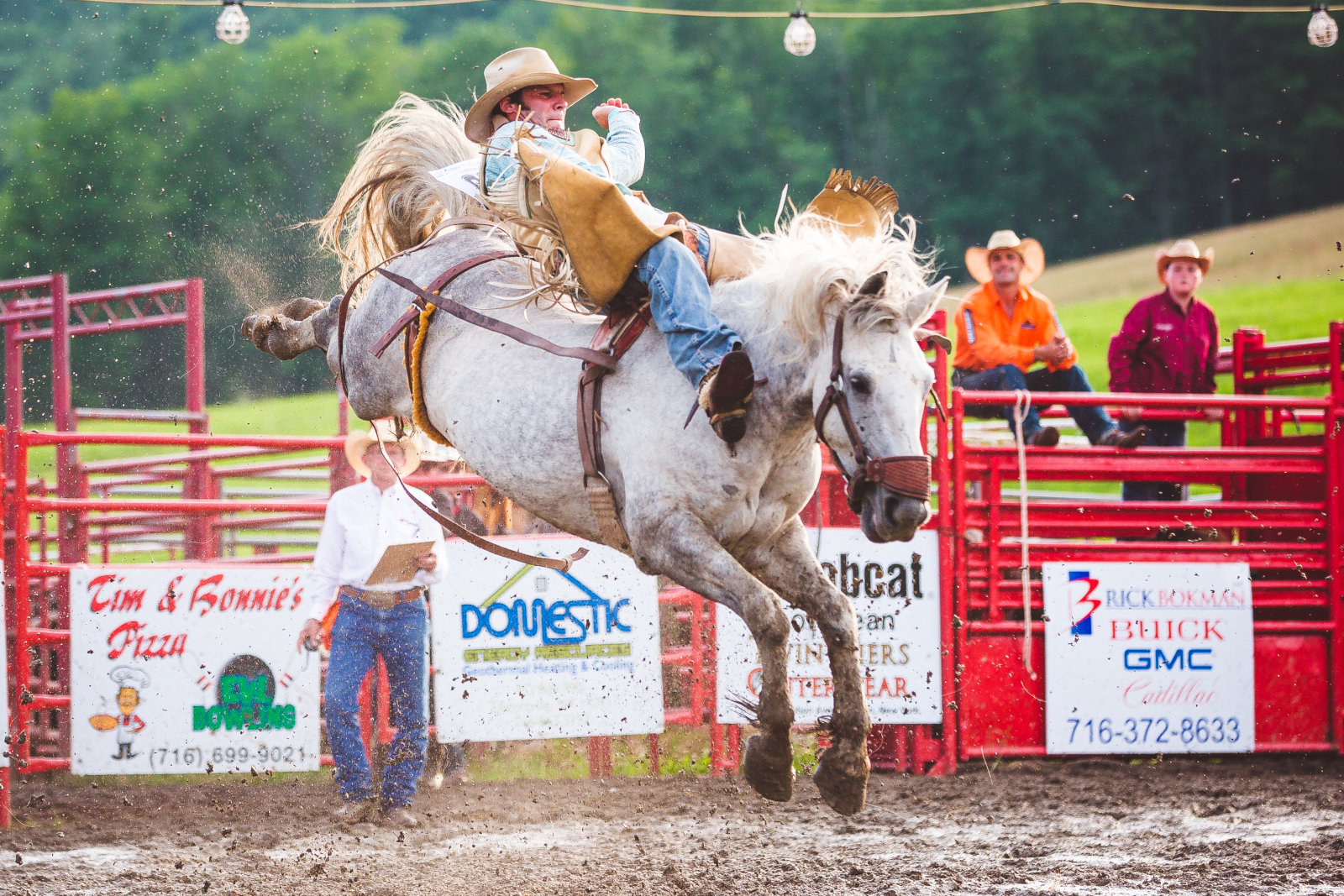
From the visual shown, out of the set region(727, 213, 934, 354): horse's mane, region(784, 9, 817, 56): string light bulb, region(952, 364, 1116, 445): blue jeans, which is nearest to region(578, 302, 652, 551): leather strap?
region(727, 213, 934, 354): horse's mane

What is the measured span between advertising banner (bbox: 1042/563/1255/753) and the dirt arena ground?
187 mm

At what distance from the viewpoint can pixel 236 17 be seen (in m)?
8.12

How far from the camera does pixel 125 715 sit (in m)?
6.35

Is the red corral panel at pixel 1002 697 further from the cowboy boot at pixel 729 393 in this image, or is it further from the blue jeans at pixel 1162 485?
the cowboy boot at pixel 729 393

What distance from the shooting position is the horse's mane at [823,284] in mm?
3865

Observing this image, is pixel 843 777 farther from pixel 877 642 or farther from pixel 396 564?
pixel 877 642

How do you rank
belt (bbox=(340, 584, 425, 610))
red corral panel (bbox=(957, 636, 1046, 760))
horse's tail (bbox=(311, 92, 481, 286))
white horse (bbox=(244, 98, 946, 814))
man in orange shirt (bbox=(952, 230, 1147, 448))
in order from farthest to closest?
1. man in orange shirt (bbox=(952, 230, 1147, 448))
2. red corral panel (bbox=(957, 636, 1046, 760))
3. belt (bbox=(340, 584, 425, 610))
4. horse's tail (bbox=(311, 92, 481, 286))
5. white horse (bbox=(244, 98, 946, 814))

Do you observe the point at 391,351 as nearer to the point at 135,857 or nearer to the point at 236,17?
the point at 135,857

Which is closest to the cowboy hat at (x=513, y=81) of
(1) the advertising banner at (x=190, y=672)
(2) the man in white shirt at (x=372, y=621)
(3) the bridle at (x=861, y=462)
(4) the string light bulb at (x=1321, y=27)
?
(3) the bridle at (x=861, y=462)

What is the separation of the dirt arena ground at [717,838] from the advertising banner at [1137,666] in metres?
0.19

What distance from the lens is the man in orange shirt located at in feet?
25.0

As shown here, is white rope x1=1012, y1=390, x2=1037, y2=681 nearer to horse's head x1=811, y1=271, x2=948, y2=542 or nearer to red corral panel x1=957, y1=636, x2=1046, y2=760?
red corral panel x1=957, y1=636, x2=1046, y2=760

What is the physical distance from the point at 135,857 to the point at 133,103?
37.0m

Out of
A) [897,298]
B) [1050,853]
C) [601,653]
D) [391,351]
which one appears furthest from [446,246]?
[1050,853]
